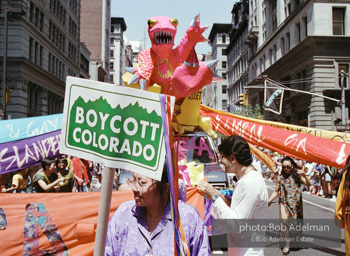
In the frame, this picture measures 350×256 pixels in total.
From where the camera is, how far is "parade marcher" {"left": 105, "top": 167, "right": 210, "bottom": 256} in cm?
256

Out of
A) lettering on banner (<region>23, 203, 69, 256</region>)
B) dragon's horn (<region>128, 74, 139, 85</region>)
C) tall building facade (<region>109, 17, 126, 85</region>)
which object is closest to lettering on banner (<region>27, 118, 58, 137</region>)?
lettering on banner (<region>23, 203, 69, 256</region>)

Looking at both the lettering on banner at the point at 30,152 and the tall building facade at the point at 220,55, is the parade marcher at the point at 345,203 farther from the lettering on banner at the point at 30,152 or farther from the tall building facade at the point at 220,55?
the tall building facade at the point at 220,55

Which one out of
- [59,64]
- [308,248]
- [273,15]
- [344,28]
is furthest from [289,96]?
[308,248]

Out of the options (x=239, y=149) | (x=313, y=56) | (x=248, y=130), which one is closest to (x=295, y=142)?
(x=248, y=130)

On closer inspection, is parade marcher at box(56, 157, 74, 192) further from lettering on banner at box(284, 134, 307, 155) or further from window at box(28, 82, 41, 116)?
window at box(28, 82, 41, 116)

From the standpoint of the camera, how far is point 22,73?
2995 centimetres

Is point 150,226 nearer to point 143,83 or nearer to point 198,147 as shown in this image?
point 143,83

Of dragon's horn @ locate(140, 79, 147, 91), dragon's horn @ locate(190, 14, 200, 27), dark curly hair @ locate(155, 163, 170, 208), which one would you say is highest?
dragon's horn @ locate(190, 14, 200, 27)

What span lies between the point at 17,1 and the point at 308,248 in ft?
93.5

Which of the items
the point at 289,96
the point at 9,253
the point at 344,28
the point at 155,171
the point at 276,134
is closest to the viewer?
the point at 155,171

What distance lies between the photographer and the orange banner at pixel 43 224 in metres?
4.88

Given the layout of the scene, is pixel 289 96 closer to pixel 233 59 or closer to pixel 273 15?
pixel 273 15

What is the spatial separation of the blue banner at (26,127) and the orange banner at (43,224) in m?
0.98

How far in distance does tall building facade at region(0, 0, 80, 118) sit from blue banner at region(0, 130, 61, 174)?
13578 mm
